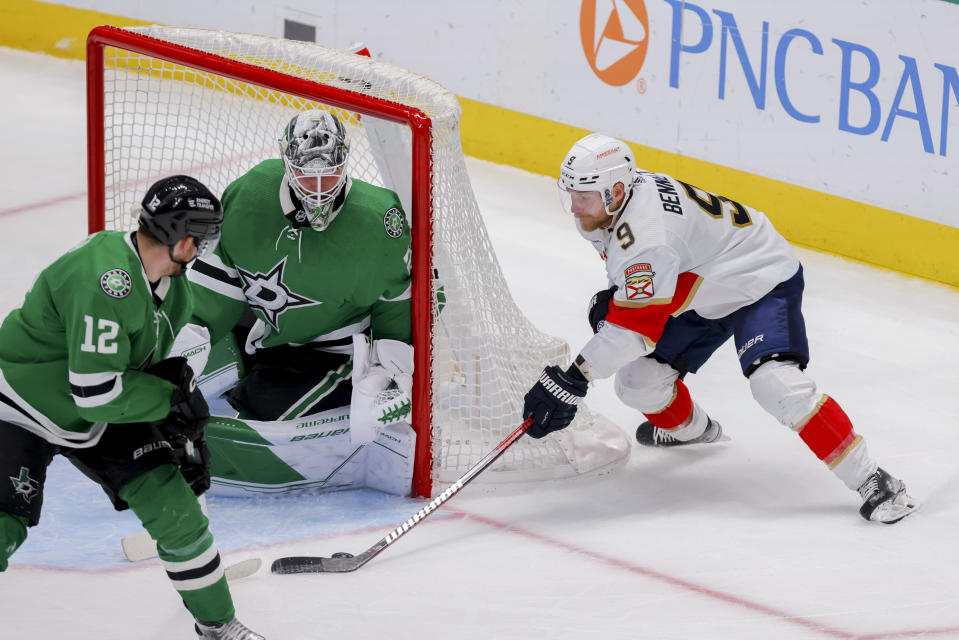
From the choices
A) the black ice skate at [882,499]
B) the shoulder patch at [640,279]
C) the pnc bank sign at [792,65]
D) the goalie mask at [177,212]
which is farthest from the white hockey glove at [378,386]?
the pnc bank sign at [792,65]

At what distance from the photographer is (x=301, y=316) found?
3.65m

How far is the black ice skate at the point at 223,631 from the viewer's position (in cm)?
288

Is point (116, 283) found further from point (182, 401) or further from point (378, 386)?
point (378, 386)

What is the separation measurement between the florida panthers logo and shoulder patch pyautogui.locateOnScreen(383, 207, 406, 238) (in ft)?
0.86

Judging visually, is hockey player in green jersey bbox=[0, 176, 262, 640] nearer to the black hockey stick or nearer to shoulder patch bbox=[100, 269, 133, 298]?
shoulder patch bbox=[100, 269, 133, 298]

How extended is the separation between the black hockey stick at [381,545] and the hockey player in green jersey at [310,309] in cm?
19

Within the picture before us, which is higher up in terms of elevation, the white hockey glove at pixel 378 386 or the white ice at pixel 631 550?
the white hockey glove at pixel 378 386

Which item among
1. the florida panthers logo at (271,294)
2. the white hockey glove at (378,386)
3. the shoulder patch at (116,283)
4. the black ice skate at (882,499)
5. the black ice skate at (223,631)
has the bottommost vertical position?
the black ice skate at (223,631)

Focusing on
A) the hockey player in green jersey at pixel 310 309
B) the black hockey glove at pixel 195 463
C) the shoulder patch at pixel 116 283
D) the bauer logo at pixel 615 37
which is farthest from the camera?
the bauer logo at pixel 615 37

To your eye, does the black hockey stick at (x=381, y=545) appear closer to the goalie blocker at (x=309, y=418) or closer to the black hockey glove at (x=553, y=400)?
the black hockey glove at (x=553, y=400)

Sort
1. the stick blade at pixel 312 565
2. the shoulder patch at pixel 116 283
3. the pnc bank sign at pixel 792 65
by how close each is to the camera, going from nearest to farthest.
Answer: the shoulder patch at pixel 116 283
the stick blade at pixel 312 565
the pnc bank sign at pixel 792 65

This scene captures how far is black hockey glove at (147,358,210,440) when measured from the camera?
282 centimetres

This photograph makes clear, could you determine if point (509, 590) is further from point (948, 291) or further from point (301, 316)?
point (948, 291)

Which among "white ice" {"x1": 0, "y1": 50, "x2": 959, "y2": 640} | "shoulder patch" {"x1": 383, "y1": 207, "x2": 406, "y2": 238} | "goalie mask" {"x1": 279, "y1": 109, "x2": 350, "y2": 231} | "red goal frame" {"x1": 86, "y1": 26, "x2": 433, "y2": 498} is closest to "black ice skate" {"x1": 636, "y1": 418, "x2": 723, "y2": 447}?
"white ice" {"x1": 0, "y1": 50, "x2": 959, "y2": 640}
